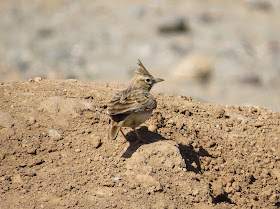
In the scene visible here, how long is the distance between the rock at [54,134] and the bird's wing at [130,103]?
2.50 feet

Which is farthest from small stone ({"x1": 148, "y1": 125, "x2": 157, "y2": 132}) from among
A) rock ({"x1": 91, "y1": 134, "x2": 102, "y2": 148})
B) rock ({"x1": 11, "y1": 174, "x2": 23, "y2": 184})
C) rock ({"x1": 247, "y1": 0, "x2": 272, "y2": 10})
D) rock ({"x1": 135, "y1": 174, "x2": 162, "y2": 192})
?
rock ({"x1": 247, "y1": 0, "x2": 272, "y2": 10})

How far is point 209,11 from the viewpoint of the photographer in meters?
Result: 22.4

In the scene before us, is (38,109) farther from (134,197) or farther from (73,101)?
(134,197)

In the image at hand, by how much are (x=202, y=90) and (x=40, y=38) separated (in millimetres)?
7592

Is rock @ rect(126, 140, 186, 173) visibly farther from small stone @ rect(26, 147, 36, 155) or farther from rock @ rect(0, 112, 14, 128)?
rock @ rect(0, 112, 14, 128)

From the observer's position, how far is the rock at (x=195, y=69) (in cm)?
1719

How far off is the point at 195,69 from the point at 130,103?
1209 centimetres

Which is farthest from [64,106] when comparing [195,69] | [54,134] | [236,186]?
[195,69]

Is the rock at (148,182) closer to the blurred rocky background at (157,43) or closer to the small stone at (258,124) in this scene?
the small stone at (258,124)

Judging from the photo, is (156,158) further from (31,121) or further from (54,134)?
(31,121)

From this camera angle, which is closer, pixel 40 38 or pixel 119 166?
pixel 119 166

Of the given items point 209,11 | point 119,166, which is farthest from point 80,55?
point 119,166

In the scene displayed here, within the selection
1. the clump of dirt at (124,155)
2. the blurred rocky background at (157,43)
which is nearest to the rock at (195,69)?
the blurred rocky background at (157,43)

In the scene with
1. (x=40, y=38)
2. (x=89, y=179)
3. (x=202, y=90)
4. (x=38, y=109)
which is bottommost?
(x=202, y=90)
